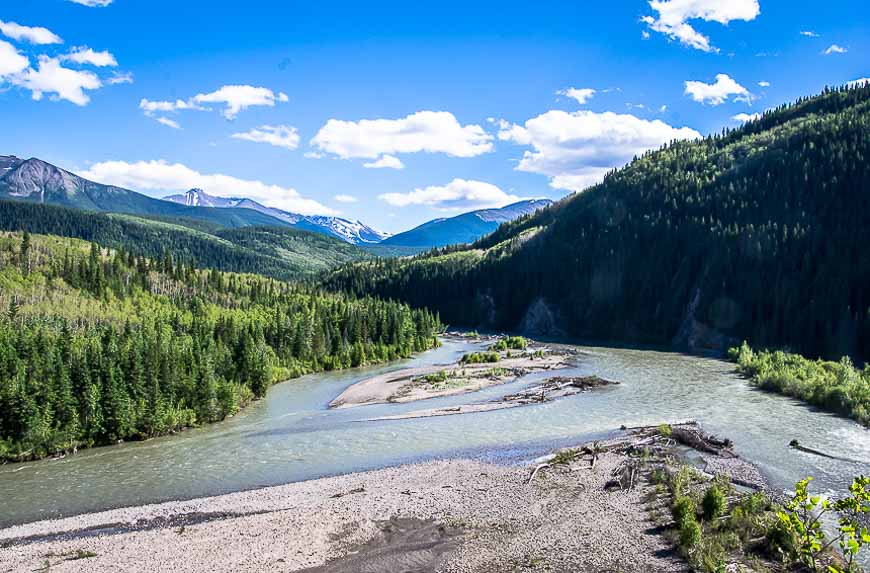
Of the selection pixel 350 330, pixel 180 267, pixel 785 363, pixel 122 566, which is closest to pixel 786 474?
pixel 122 566

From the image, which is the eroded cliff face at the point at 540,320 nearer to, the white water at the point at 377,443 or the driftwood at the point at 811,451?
the white water at the point at 377,443

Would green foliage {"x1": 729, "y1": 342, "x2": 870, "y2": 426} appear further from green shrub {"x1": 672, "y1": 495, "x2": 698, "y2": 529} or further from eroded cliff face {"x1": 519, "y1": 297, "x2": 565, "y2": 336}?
eroded cliff face {"x1": 519, "y1": 297, "x2": 565, "y2": 336}

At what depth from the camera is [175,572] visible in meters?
27.8

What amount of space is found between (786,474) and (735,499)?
8835mm

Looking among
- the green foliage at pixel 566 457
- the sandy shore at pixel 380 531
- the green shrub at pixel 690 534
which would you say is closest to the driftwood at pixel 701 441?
the green foliage at pixel 566 457

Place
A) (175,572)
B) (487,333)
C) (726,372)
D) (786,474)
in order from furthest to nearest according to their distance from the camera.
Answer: (487,333), (726,372), (786,474), (175,572)

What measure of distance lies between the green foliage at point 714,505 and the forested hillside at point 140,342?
45477 mm

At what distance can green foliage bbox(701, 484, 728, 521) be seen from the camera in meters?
30.5

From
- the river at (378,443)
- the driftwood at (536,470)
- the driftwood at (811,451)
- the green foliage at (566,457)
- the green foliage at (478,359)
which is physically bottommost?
the river at (378,443)

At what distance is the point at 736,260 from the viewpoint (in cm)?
13650

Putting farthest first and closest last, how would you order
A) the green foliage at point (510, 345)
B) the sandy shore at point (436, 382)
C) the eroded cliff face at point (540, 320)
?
the eroded cliff face at point (540, 320)
the green foliage at point (510, 345)
the sandy shore at point (436, 382)

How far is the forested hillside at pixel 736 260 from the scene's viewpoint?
111 metres

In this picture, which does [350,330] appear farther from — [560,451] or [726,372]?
[560,451]

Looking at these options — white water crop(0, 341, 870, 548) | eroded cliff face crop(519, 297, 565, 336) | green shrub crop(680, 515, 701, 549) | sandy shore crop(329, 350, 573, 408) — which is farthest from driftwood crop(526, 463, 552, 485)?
eroded cliff face crop(519, 297, 565, 336)
